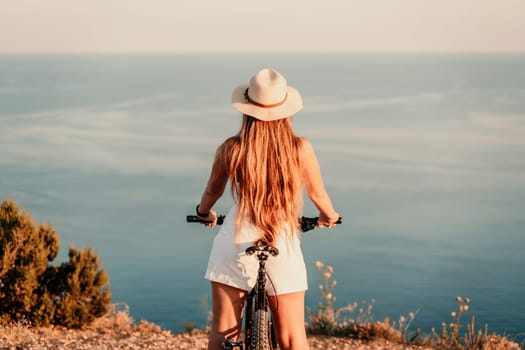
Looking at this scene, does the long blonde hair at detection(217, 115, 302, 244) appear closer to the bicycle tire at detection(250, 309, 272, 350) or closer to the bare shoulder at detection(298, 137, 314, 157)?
the bare shoulder at detection(298, 137, 314, 157)

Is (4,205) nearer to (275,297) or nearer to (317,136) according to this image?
(275,297)

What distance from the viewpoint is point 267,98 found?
443 centimetres

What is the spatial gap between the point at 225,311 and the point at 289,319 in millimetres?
362

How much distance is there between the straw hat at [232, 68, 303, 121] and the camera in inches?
174

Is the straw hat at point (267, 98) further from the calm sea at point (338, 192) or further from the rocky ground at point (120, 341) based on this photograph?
the rocky ground at point (120, 341)

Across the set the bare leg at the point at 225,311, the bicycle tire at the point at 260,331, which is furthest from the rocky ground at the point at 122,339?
the bicycle tire at the point at 260,331

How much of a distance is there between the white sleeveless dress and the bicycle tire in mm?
147

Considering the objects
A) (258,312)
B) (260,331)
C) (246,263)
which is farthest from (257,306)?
(246,263)

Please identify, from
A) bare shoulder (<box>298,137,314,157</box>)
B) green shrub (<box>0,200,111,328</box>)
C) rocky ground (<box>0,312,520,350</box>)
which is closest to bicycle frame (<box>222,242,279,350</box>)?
bare shoulder (<box>298,137,314,157</box>)

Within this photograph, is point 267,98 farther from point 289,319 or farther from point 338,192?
point 338,192

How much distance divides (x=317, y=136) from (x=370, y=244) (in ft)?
217

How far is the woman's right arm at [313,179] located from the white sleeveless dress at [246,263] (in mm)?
285

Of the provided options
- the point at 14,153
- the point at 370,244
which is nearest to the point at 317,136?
the point at 14,153

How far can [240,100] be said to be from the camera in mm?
4551
